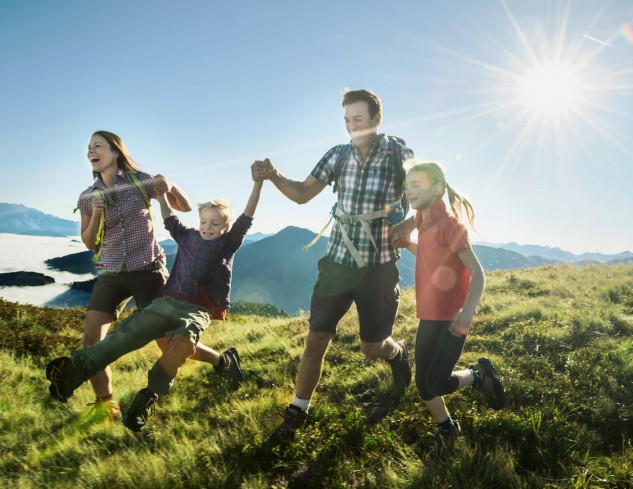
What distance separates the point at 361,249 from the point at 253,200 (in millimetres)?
1266

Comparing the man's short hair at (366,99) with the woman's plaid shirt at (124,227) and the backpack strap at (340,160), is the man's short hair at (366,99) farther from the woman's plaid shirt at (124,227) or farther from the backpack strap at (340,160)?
the woman's plaid shirt at (124,227)

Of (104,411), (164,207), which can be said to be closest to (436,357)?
(164,207)

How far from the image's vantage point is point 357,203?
152 inches

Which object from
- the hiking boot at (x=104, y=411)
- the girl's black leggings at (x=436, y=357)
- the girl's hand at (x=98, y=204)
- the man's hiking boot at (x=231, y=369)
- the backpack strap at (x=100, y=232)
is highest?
the girl's hand at (x=98, y=204)

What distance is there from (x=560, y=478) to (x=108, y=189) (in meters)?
4.78

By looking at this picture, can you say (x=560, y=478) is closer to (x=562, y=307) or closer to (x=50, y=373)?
(x=50, y=373)

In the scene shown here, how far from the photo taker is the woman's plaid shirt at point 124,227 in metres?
4.03

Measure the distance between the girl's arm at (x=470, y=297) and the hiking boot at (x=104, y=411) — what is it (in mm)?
3395

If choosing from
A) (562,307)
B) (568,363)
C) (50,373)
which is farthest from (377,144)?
(562,307)

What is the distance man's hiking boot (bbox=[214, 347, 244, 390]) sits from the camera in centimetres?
494

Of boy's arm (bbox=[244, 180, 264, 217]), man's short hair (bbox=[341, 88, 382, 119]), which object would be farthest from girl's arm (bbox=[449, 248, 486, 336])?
boy's arm (bbox=[244, 180, 264, 217])

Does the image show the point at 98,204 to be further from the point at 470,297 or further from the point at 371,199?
the point at 470,297

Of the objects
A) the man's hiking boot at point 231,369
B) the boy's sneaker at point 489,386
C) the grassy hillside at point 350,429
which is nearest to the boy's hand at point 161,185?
the man's hiking boot at point 231,369

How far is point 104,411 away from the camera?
396 cm
